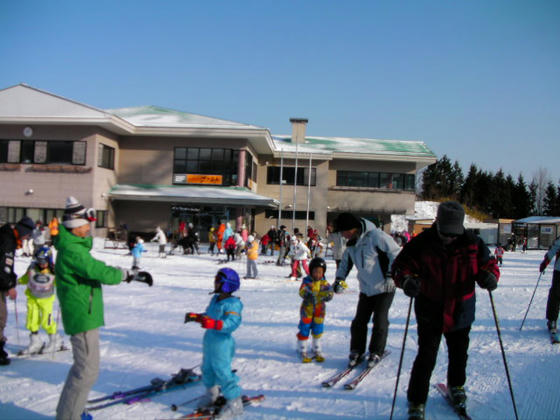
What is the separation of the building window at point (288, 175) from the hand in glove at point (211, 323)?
1091 inches

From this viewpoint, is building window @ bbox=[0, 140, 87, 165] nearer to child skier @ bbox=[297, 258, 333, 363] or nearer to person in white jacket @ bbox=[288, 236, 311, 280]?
person in white jacket @ bbox=[288, 236, 311, 280]

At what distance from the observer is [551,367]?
→ 486 centimetres

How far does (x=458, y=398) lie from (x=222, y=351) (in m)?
2.03

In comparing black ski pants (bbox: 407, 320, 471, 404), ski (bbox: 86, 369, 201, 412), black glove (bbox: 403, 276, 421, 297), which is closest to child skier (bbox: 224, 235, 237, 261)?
ski (bbox: 86, 369, 201, 412)

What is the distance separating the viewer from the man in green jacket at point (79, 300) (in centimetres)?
302

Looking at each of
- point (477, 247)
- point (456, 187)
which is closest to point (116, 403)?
point (477, 247)

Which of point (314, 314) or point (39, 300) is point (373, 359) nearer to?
point (314, 314)

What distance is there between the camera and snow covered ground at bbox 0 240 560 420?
369 centimetres

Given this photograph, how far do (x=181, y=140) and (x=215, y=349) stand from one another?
79.1 feet

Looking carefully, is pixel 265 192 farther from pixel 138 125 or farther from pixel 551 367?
pixel 551 367

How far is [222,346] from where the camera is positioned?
3.48m

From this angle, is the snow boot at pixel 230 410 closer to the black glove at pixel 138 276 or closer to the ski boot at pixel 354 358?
the black glove at pixel 138 276

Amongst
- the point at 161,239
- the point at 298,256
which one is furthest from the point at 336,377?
the point at 161,239

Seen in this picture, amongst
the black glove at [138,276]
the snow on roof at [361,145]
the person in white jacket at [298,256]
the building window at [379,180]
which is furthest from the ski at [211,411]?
the building window at [379,180]
